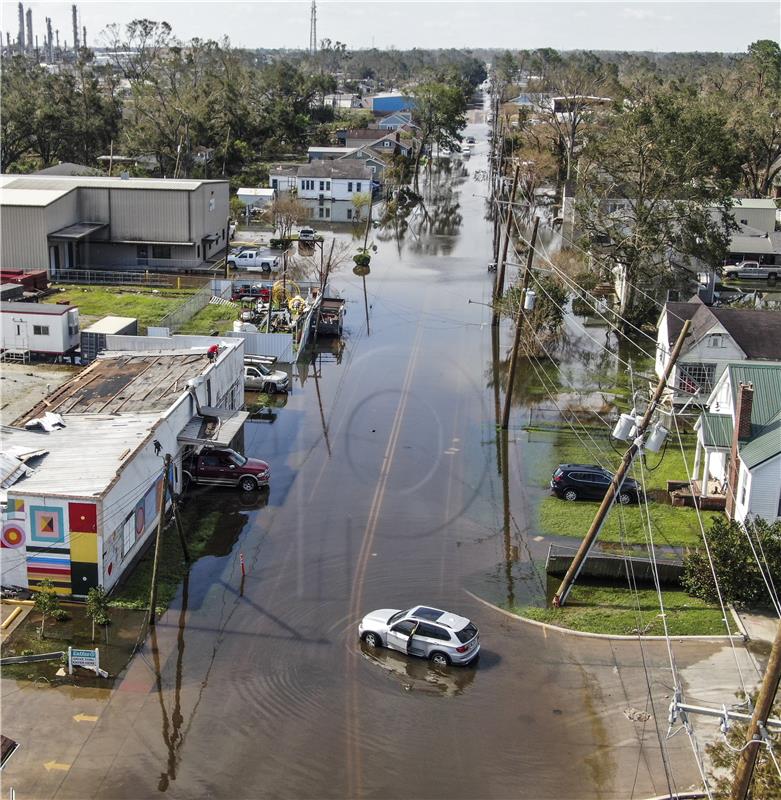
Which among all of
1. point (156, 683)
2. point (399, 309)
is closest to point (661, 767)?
point (156, 683)

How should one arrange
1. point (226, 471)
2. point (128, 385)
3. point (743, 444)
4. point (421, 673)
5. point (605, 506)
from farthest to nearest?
point (128, 385), point (226, 471), point (743, 444), point (605, 506), point (421, 673)

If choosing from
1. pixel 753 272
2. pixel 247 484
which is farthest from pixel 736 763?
pixel 753 272

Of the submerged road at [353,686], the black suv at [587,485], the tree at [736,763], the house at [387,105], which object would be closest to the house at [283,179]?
the submerged road at [353,686]

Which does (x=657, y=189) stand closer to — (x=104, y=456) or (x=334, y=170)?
(x=104, y=456)

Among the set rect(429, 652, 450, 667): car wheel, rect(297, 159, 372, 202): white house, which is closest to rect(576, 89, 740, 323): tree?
rect(429, 652, 450, 667): car wheel

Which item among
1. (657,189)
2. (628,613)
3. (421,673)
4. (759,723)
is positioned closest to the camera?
(759,723)

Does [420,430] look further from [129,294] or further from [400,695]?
[129,294]

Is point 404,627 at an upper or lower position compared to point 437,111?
lower
